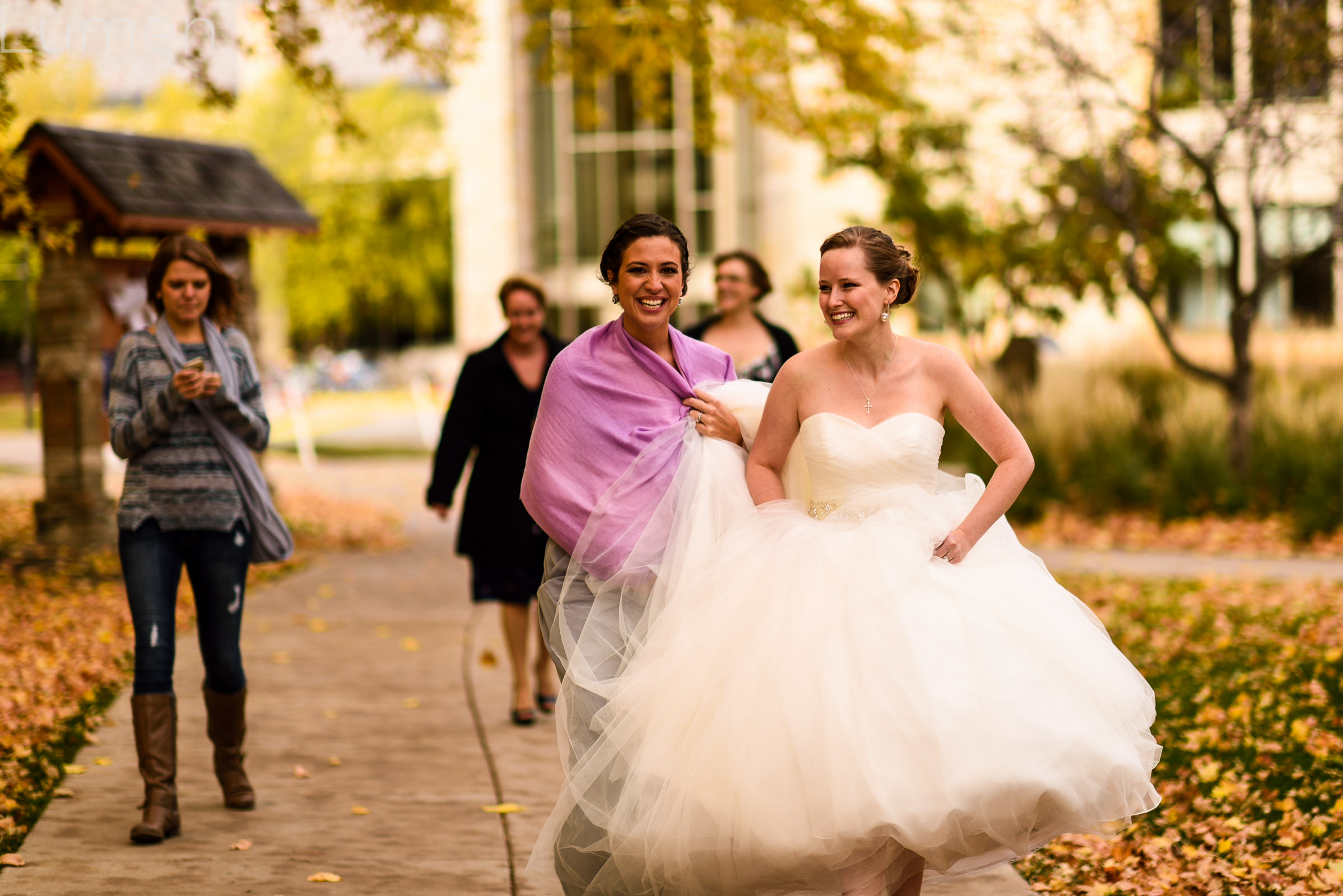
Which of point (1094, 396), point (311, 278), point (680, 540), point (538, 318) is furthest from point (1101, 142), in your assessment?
point (311, 278)

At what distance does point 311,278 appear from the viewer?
161 ft

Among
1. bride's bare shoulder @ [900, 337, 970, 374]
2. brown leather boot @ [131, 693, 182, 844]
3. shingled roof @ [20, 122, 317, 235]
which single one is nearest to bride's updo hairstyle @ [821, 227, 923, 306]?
bride's bare shoulder @ [900, 337, 970, 374]

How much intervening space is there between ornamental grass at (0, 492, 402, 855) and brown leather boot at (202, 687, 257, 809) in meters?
0.68

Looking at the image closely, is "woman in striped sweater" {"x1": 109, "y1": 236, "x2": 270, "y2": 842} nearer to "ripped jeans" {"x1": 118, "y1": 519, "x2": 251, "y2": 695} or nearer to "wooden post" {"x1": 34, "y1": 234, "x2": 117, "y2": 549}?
"ripped jeans" {"x1": 118, "y1": 519, "x2": 251, "y2": 695}

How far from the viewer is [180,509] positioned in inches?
205

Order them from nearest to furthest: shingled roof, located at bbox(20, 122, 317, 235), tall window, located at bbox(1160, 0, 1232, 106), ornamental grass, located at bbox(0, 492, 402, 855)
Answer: ornamental grass, located at bbox(0, 492, 402, 855) < shingled roof, located at bbox(20, 122, 317, 235) < tall window, located at bbox(1160, 0, 1232, 106)

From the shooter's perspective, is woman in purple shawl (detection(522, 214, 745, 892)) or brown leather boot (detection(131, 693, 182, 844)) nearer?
woman in purple shawl (detection(522, 214, 745, 892))

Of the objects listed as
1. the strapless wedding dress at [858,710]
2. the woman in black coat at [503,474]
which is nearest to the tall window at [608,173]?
the woman in black coat at [503,474]

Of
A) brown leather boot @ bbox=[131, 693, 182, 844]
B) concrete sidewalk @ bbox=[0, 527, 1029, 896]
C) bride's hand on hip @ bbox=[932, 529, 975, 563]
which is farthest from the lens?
brown leather boot @ bbox=[131, 693, 182, 844]

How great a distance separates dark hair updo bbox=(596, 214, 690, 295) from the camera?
413 centimetres

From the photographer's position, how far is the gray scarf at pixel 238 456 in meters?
5.36

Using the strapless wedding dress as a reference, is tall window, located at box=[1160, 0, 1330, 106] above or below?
above

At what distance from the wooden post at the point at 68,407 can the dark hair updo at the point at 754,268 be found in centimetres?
681

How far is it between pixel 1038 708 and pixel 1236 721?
11.8 feet
